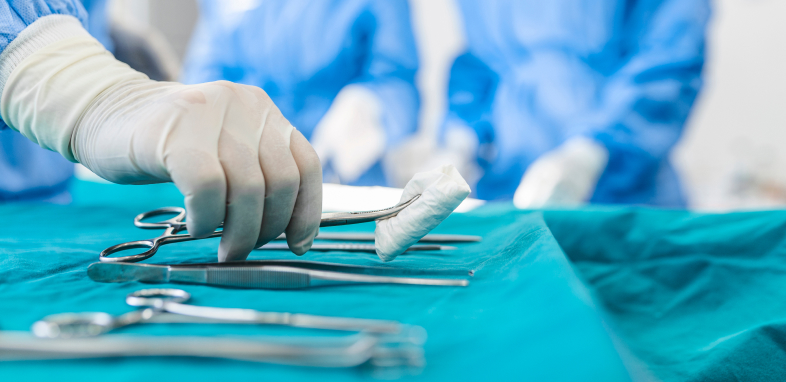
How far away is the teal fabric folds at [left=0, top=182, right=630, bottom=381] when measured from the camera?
0.20 metres

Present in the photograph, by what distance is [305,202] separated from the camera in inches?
18.2

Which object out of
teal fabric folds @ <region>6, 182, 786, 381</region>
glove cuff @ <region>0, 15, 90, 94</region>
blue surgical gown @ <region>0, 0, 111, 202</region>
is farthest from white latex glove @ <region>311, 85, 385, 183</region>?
glove cuff @ <region>0, 15, 90, 94</region>

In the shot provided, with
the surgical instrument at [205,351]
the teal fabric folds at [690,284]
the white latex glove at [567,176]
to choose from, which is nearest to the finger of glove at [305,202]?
the surgical instrument at [205,351]

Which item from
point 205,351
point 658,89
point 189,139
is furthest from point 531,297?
point 658,89

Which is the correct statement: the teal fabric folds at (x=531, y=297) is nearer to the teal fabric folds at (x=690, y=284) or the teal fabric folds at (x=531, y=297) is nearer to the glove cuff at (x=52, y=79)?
the teal fabric folds at (x=690, y=284)

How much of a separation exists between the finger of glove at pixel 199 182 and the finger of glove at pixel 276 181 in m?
0.05

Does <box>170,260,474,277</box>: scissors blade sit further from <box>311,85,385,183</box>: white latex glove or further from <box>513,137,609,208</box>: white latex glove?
<box>311,85,385,183</box>: white latex glove

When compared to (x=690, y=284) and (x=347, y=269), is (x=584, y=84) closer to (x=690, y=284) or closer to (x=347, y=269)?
(x=690, y=284)

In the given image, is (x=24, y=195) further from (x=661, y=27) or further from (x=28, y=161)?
(x=661, y=27)

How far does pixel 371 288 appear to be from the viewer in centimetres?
34

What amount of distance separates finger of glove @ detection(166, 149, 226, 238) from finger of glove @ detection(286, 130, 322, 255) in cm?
8

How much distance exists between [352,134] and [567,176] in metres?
1.31

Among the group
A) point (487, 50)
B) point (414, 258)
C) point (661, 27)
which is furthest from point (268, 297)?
point (487, 50)

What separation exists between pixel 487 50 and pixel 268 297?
7.46ft
